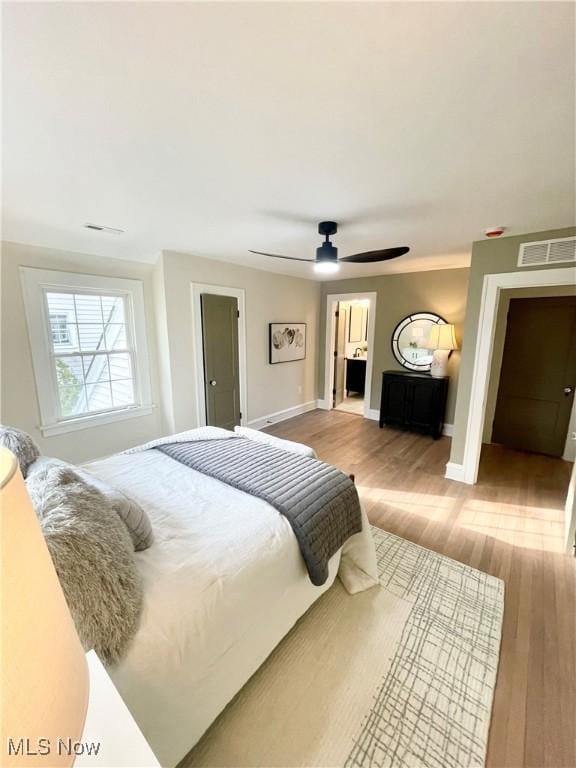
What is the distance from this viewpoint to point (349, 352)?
7.00 m

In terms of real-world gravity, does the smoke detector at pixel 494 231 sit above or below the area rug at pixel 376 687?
above

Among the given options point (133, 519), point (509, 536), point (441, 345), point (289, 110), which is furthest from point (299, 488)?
point (441, 345)

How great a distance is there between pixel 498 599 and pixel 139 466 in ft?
8.00

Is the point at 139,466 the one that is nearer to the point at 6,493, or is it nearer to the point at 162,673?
the point at 162,673

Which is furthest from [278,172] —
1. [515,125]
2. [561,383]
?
[561,383]

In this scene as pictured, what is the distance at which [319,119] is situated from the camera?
126cm

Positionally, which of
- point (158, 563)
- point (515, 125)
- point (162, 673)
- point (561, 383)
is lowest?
point (162, 673)

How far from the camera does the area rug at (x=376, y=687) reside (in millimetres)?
1206

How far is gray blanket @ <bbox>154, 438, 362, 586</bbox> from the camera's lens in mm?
1536

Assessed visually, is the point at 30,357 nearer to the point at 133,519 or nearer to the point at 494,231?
the point at 133,519

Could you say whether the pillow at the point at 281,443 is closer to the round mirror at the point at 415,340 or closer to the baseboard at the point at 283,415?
the baseboard at the point at 283,415

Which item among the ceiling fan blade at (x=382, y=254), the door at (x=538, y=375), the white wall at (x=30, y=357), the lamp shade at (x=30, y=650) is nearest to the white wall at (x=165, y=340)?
the white wall at (x=30, y=357)

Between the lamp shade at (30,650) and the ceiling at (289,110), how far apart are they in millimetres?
1252

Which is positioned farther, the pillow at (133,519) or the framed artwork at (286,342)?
the framed artwork at (286,342)
